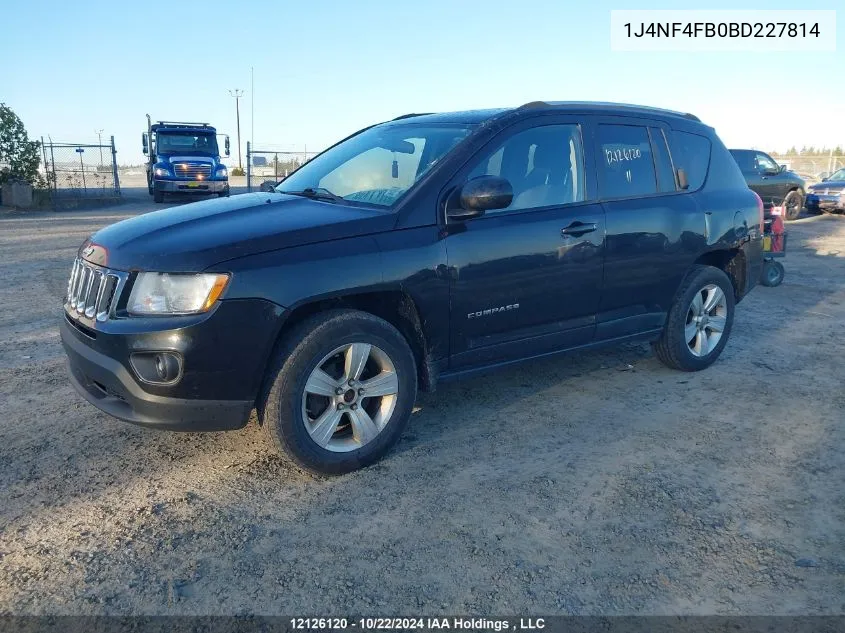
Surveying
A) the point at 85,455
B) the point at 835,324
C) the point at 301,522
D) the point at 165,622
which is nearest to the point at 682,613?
the point at 301,522

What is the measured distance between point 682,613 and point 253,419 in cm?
257

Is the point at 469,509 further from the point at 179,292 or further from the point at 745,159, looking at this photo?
the point at 745,159

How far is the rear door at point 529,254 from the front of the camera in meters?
3.66

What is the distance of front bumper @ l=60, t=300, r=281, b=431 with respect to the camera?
2918mm

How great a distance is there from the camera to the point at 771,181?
1720 centimetres

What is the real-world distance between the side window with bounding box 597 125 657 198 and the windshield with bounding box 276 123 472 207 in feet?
3.30

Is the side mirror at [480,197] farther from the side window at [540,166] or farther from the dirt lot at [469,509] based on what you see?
the dirt lot at [469,509]

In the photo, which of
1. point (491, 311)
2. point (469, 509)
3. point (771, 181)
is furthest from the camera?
point (771, 181)

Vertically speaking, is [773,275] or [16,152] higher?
[16,152]

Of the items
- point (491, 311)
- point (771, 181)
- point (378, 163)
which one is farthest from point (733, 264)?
point (771, 181)

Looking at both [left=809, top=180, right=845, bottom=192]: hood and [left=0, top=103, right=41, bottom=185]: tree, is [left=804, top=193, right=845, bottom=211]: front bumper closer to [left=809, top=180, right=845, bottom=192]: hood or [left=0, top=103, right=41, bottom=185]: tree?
[left=809, top=180, right=845, bottom=192]: hood

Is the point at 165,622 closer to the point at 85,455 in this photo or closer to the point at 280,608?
the point at 280,608

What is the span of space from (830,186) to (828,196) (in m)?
0.31

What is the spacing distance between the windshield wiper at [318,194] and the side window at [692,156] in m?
2.55
